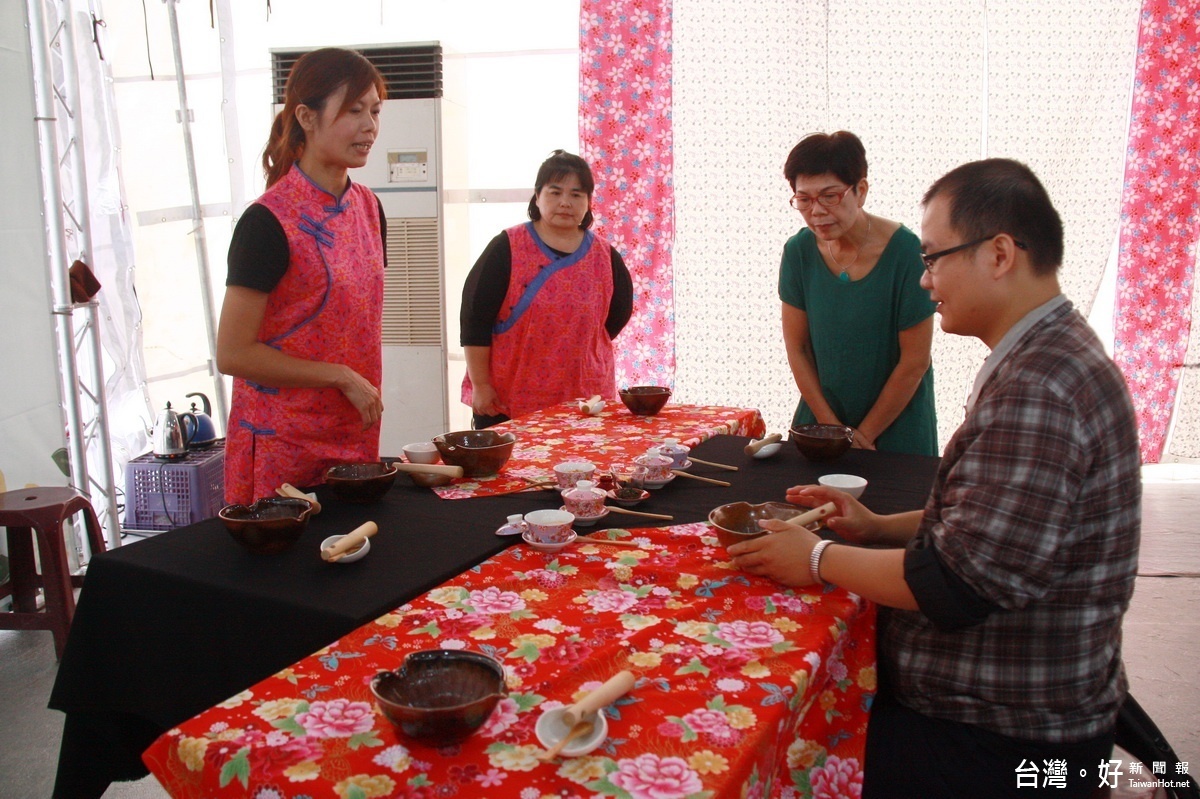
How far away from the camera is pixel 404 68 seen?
432 cm

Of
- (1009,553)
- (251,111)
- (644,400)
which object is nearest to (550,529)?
(1009,553)

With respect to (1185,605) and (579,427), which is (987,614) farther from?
(1185,605)

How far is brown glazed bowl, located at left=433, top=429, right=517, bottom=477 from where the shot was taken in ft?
6.31

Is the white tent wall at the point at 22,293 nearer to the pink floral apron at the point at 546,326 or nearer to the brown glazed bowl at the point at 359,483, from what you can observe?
the pink floral apron at the point at 546,326

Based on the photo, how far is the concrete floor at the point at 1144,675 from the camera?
2174 mm

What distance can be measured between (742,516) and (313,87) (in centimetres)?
137

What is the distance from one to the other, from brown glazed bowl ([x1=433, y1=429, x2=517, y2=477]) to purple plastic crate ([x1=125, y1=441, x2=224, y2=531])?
2307 millimetres

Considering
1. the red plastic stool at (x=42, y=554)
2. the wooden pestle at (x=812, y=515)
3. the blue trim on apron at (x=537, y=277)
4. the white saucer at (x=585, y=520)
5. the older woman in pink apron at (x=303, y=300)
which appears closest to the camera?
the wooden pestle at (x=812, y=515)

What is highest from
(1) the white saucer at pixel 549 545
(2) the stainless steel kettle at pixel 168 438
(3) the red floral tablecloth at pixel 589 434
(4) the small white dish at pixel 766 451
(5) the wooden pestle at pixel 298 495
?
(5) the wooden pestle at pixel 298 495

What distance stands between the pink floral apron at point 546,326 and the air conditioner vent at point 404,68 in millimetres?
1801

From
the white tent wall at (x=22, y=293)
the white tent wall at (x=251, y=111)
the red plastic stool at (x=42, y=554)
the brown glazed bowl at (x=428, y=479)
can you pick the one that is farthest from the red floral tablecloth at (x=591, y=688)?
the white tent wall at (x=251, y=111)

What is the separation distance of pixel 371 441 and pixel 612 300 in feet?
4.11

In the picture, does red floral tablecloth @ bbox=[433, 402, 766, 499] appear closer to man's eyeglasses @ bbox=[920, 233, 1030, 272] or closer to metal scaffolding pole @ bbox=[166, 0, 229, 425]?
man's eyeglasses @ bbox=[920, 233, 1030, 272]

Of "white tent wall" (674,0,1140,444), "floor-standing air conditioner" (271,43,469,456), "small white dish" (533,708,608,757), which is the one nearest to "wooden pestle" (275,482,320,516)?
"small white dish" (533,708,608,757)
